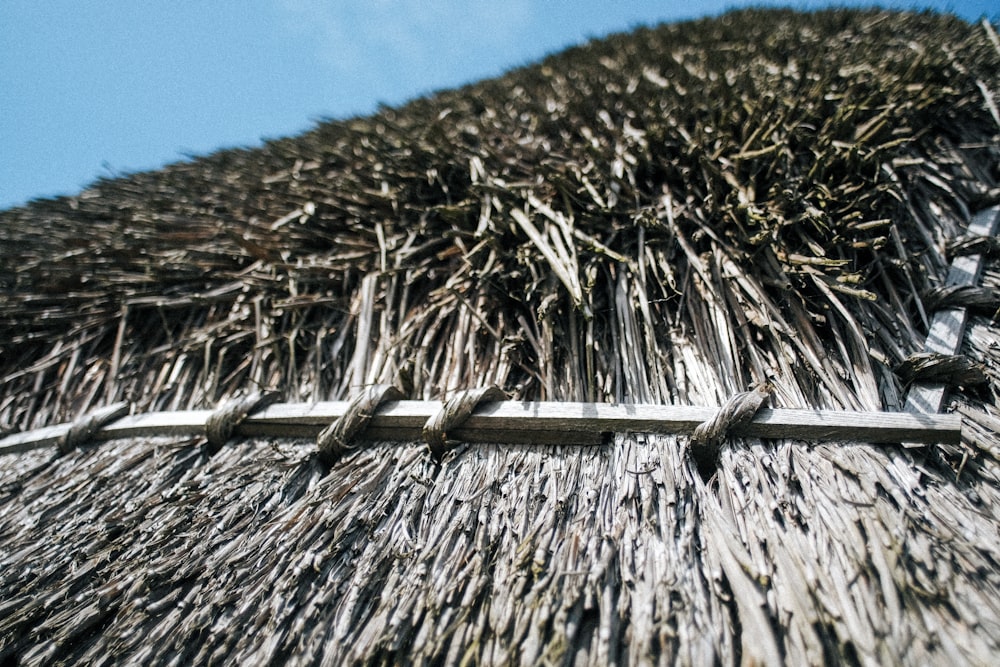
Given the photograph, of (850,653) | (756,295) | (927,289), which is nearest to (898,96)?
(927,289)

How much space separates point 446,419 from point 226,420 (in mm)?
546

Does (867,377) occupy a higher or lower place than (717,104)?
lower

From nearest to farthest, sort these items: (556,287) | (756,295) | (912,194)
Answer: (756,295), (556,287), (912,194)

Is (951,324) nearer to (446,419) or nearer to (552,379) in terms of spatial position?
(552,379)

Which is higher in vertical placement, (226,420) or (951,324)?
(951,324)

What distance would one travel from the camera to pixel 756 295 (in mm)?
991

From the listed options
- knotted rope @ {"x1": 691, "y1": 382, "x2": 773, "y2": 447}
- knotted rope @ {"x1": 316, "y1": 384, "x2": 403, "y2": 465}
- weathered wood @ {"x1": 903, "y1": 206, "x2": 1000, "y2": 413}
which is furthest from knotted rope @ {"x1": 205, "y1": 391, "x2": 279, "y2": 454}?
weathered wood @ {"x1": 903, "y1": 206, "x2": 1000, "y2": 413}

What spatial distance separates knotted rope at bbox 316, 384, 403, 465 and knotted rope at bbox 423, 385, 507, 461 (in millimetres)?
136

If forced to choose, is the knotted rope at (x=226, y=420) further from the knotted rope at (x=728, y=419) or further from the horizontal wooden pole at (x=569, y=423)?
the knotted rope at (x=728, y=419)

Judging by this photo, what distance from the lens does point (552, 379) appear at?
995mm

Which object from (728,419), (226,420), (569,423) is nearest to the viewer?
(728,419)

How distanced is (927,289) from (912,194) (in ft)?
1.25

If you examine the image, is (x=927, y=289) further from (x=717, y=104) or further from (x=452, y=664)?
(x=452, y=664)

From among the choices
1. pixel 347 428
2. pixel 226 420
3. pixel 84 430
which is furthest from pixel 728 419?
pixel 84 430
